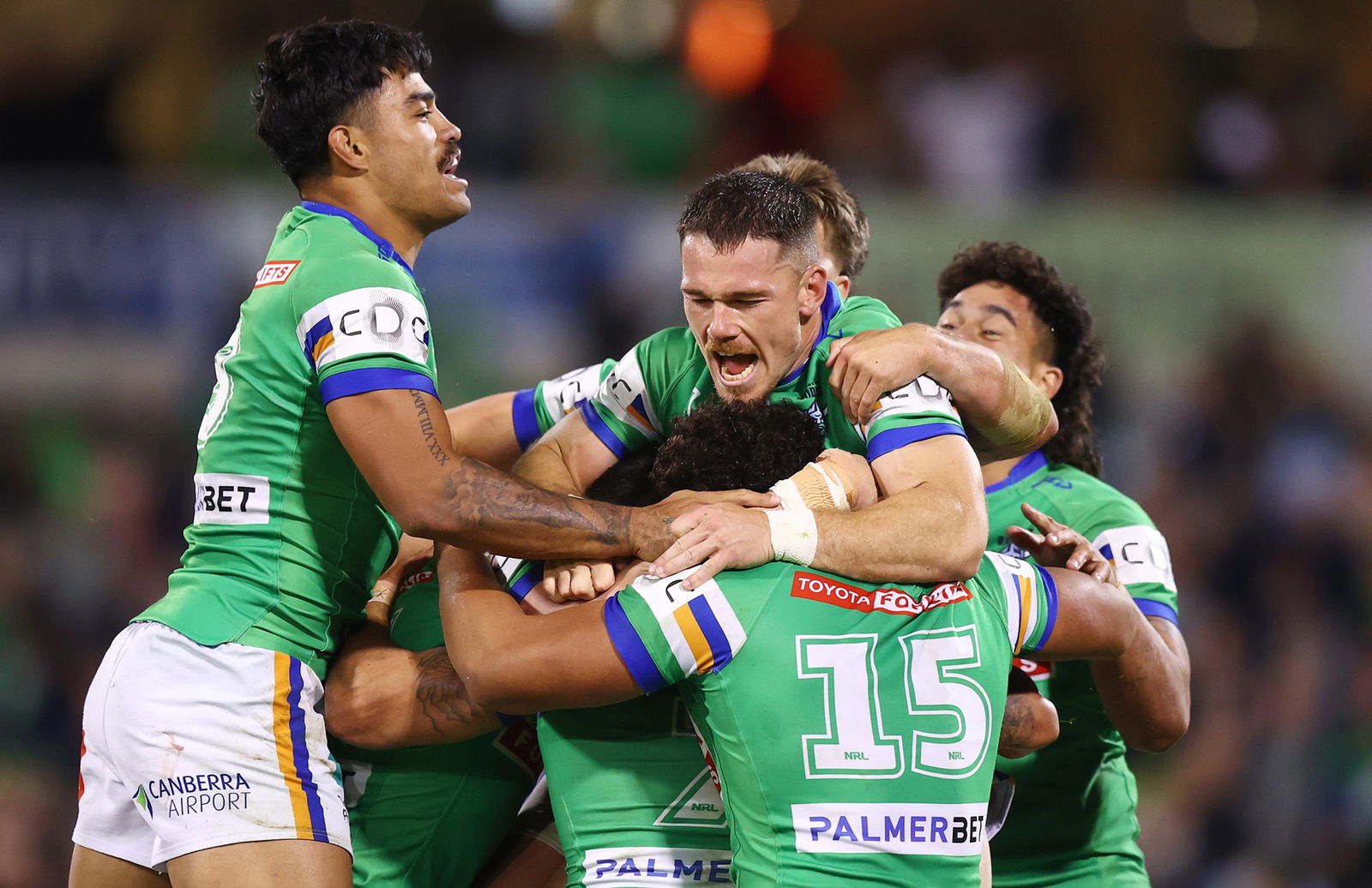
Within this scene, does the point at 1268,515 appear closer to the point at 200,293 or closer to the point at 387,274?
the point at 200,293

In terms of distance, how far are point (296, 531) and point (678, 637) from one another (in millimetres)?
991

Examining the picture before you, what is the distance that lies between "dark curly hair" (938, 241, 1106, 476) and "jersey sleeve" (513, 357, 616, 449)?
113cm

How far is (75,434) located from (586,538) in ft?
21.1

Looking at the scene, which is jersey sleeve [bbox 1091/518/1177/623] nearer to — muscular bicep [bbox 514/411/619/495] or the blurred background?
muscular bicep [bbox 514/411/619/495]

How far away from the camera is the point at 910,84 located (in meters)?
9.68

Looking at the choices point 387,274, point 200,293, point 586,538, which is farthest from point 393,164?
point 200,293

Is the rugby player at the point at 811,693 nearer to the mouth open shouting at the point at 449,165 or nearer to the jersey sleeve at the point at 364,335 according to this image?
the jersey sleeve at the point at 364,335

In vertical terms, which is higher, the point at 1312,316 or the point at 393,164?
the point at 1312,316

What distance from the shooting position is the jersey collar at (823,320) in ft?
11.1

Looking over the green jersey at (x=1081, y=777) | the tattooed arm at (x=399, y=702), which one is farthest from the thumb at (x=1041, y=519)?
the tattooed arm at (x=399, y=702)

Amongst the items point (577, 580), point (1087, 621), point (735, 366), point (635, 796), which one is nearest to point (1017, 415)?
point (1087, 621)

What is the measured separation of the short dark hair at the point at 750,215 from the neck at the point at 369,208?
0.64 metres

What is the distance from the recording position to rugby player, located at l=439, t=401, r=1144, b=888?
257cm

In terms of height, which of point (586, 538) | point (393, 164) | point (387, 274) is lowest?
point (586, 538)
